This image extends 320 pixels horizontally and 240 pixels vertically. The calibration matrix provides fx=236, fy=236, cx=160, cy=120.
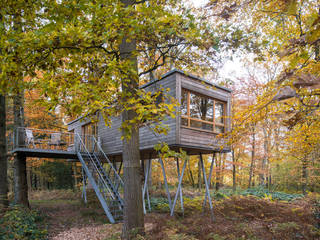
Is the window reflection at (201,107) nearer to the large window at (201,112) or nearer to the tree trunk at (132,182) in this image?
→ the large window at (201,112)

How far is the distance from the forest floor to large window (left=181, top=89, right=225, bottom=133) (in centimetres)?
334

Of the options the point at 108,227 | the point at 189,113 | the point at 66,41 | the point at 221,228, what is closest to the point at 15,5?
the point at 66,41

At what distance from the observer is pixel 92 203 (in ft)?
41.0

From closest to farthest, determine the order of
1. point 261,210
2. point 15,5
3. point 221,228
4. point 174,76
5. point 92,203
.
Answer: point 15,5 → point 221,228 → point 174,76 → point 261,210 → point 92,203

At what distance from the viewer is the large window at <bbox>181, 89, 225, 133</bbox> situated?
29.0ft

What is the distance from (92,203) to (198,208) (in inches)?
226

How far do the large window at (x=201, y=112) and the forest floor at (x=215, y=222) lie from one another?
11.0 feet

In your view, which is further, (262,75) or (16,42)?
(262,75)

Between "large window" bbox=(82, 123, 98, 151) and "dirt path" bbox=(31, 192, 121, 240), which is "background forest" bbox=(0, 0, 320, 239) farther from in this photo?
"large window" bbox=(82, 123, 98, 151)

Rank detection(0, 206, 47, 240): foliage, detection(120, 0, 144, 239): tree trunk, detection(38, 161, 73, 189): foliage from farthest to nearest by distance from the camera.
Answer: detection(38, 161, 73, 189): foliage → detection(0, 206, 47, 240): foliage → detection(120, 0, 144, 239): tree trunk

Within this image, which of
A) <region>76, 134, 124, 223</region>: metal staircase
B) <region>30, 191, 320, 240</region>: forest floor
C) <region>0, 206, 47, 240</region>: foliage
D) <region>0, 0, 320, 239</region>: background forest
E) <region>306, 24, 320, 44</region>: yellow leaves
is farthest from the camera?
<region>76, 134, 124, 223</region>: metal staircase

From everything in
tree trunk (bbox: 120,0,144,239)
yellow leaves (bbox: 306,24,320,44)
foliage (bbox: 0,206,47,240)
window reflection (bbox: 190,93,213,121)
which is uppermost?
window reflection (bbox: 190,93,213,121)

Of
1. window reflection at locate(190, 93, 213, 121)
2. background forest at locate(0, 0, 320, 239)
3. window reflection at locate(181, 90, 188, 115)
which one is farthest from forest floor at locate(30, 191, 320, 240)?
window reflection at locate(181, 90, 188, 115)

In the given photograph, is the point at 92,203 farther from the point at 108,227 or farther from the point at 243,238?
the point at 243,238
